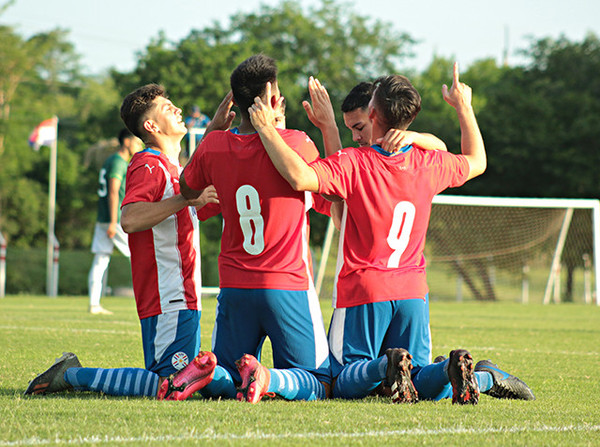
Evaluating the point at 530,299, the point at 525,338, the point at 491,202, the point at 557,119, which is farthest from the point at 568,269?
the point at 525,338

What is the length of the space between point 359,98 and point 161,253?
164 cm

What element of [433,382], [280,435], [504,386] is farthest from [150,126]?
[504,386]

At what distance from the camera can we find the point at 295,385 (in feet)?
14.3

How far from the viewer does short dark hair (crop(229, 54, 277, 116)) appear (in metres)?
4.42

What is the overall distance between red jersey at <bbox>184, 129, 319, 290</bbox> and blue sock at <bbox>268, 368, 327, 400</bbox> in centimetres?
45

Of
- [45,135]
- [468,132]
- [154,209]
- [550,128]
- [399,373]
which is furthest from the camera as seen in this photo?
[550,128]

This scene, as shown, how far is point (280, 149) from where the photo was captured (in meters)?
4.21

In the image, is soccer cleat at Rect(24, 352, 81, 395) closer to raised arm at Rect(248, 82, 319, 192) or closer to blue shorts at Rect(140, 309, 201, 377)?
blue shorts at Rect(140, 309, 201, 377)

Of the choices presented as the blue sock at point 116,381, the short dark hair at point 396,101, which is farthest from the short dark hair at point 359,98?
the blue sock at point 116,381

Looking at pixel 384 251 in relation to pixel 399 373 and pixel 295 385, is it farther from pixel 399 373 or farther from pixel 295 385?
pixel 295 385

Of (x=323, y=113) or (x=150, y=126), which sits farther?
(x=150, y=126)

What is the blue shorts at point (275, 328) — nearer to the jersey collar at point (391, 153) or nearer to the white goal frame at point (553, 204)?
the jersey collar at point (391, 153)

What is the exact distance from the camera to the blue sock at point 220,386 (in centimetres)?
435

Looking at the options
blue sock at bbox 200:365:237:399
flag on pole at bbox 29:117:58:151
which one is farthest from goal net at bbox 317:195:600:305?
blue sock at bbox 200:365:237:399
